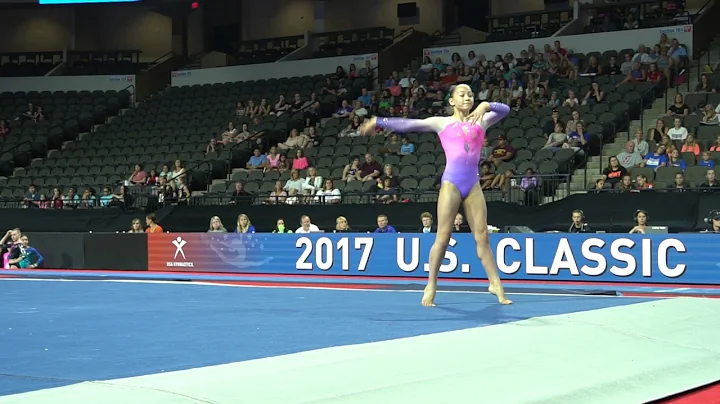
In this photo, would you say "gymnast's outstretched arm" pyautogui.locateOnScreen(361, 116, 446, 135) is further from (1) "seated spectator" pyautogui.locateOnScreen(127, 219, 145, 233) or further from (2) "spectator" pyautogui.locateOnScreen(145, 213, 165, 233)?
(1) "seated spectator" pyautogui.locateOnScreen(127, 219, 145, 233)

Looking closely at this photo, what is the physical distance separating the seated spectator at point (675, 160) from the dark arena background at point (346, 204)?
0.17 ft

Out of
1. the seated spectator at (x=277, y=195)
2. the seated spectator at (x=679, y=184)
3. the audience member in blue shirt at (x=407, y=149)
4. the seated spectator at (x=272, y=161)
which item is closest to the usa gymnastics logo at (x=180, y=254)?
the seated spectator at (x=277, y=195)

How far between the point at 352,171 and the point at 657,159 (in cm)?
600

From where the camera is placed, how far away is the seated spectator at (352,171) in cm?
1882

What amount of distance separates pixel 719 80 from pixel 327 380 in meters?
17.1

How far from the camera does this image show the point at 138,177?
22469mm

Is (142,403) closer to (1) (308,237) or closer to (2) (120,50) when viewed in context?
(1) (308,237)

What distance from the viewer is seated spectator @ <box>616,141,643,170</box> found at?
55.4ft

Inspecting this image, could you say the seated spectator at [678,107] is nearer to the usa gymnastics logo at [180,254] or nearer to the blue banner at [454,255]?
the blue banner at [454,255]

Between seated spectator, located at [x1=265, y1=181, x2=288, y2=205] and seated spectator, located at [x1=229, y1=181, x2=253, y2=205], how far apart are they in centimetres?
41

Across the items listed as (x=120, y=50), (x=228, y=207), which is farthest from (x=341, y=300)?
(x=120, y=50)

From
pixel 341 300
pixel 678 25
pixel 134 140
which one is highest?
pixel 678 25

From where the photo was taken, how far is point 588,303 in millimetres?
8383

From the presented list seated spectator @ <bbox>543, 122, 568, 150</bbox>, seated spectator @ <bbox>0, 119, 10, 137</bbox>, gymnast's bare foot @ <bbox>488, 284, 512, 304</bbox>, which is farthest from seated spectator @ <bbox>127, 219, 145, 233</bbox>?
seated spectator @ <bbox>0, 119, 10, 137</bbox>
